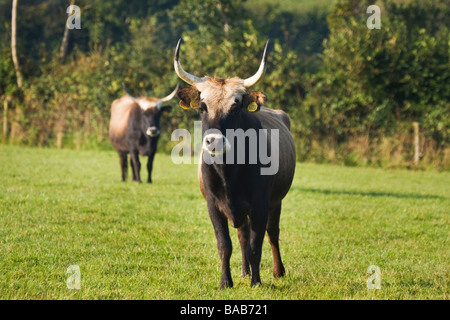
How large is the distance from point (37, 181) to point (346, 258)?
25.3ft

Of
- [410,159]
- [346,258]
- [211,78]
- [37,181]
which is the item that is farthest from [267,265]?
[410,159]

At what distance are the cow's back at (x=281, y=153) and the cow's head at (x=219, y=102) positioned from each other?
0.69 m

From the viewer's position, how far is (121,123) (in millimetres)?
15406

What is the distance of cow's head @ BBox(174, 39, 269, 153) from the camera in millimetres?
5088

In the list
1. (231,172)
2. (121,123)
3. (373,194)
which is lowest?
(373,194)

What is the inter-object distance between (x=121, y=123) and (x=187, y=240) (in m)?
8.01

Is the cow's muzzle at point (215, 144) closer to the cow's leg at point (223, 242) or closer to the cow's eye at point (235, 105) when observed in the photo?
the cow's eye at point (235, 105)

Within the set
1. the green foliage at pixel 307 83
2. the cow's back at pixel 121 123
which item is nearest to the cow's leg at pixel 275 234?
the cow's back at pixel 121 123

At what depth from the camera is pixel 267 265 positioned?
22.2 ft

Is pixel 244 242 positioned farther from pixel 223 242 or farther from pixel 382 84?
pixel 382 84

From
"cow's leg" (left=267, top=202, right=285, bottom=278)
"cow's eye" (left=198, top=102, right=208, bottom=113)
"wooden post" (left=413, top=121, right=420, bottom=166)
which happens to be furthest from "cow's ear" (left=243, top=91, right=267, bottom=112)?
"wooden post" (left=413, top=121, right=420, bottom=166)

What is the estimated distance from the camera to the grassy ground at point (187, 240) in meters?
5.45

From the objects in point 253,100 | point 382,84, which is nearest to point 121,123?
point 382,84
